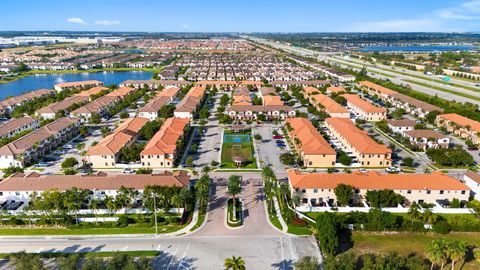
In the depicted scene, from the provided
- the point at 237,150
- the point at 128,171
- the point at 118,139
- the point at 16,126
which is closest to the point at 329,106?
the point at 237,150

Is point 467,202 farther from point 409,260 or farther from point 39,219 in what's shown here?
point 39,219

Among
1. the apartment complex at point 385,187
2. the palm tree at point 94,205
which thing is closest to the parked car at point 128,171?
the palm tree at point 94,205

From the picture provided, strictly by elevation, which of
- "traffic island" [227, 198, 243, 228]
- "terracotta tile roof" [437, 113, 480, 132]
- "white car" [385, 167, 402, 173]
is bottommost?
"traffic island" [227, 198, 243, 228]

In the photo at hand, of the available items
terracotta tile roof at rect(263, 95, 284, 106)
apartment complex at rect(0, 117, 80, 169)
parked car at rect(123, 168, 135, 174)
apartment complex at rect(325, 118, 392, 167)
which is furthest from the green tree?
terracotta tile roof at rect(263, 95, 284, 106)

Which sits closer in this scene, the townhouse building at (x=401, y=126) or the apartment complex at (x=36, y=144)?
the apartment complex at (x=36, y=144)

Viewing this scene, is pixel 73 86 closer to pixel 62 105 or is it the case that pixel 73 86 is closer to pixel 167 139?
pixel 62 105

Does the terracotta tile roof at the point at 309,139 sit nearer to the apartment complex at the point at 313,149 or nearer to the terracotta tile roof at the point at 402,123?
the apartment complex at the point at 313,149

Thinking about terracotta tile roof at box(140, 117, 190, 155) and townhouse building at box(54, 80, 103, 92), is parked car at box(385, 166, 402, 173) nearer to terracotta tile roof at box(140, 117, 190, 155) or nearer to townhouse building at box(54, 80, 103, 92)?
terracotta tile roof at box(140, 117, 190, 155)
